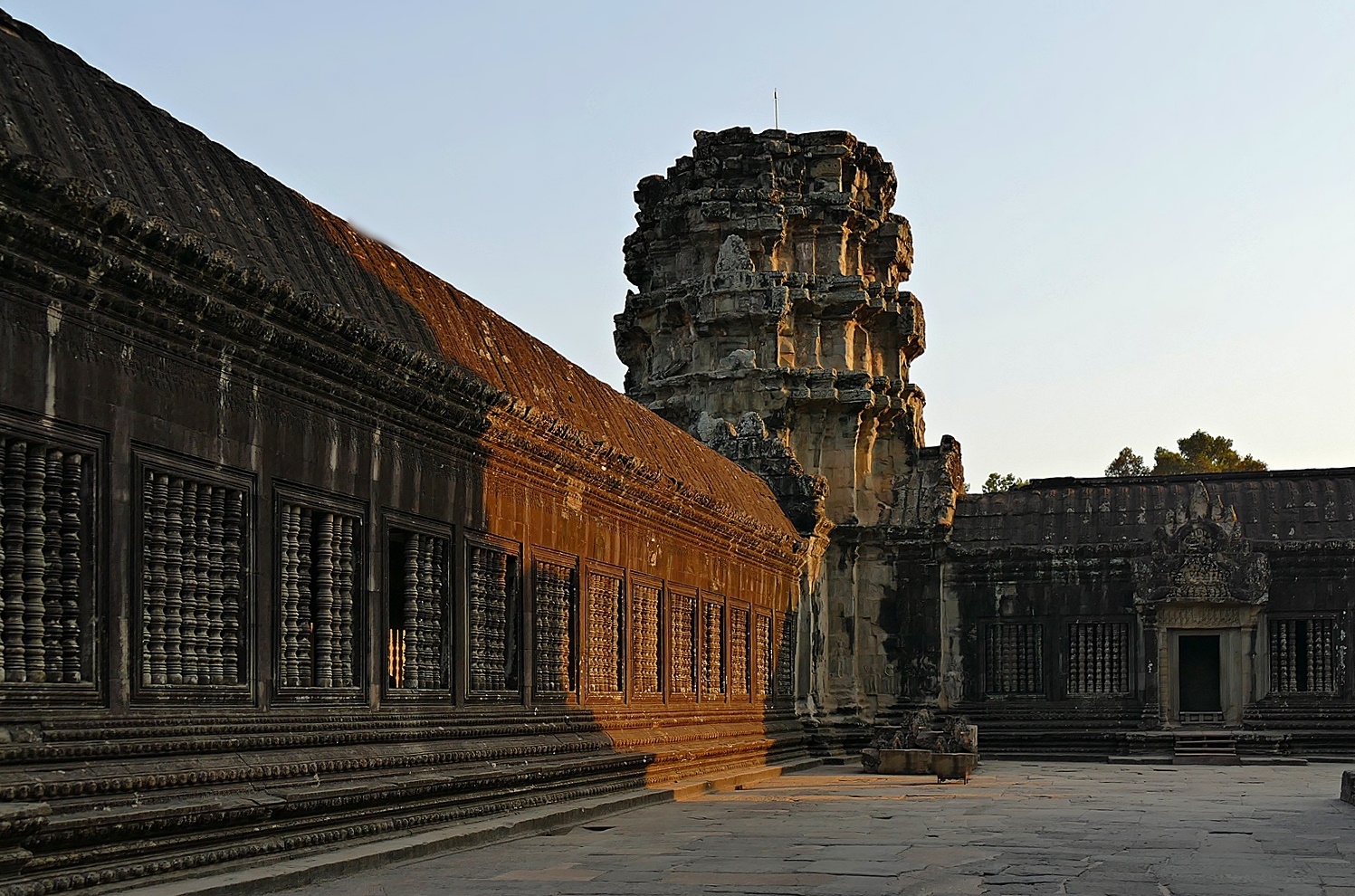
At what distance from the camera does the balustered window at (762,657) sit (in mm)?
22141

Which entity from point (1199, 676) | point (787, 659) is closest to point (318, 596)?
point (787, 659)

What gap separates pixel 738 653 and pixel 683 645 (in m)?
2.55

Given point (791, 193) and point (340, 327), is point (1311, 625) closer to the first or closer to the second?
point (791, 193)

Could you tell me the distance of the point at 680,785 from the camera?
16438 mm

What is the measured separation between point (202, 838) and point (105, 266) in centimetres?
281

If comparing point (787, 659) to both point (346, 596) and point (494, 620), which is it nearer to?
point (494, 620)

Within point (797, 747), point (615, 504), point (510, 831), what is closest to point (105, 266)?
point (510, 831)

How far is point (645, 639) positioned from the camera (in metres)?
17.5

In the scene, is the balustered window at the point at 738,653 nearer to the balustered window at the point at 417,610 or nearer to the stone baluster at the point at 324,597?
the balustered window at the point at 417,610

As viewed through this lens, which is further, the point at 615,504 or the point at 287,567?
the point at 615,504

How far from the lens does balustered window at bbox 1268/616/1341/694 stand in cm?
2636

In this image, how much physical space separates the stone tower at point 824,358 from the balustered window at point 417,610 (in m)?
14.1

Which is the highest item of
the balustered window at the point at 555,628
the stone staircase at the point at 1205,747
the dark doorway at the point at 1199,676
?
the balustered window at the point at 555,628

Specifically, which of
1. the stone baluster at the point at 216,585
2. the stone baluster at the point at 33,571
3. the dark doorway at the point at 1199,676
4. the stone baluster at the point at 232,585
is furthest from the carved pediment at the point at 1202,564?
the stone baluster at the point at 33,571
